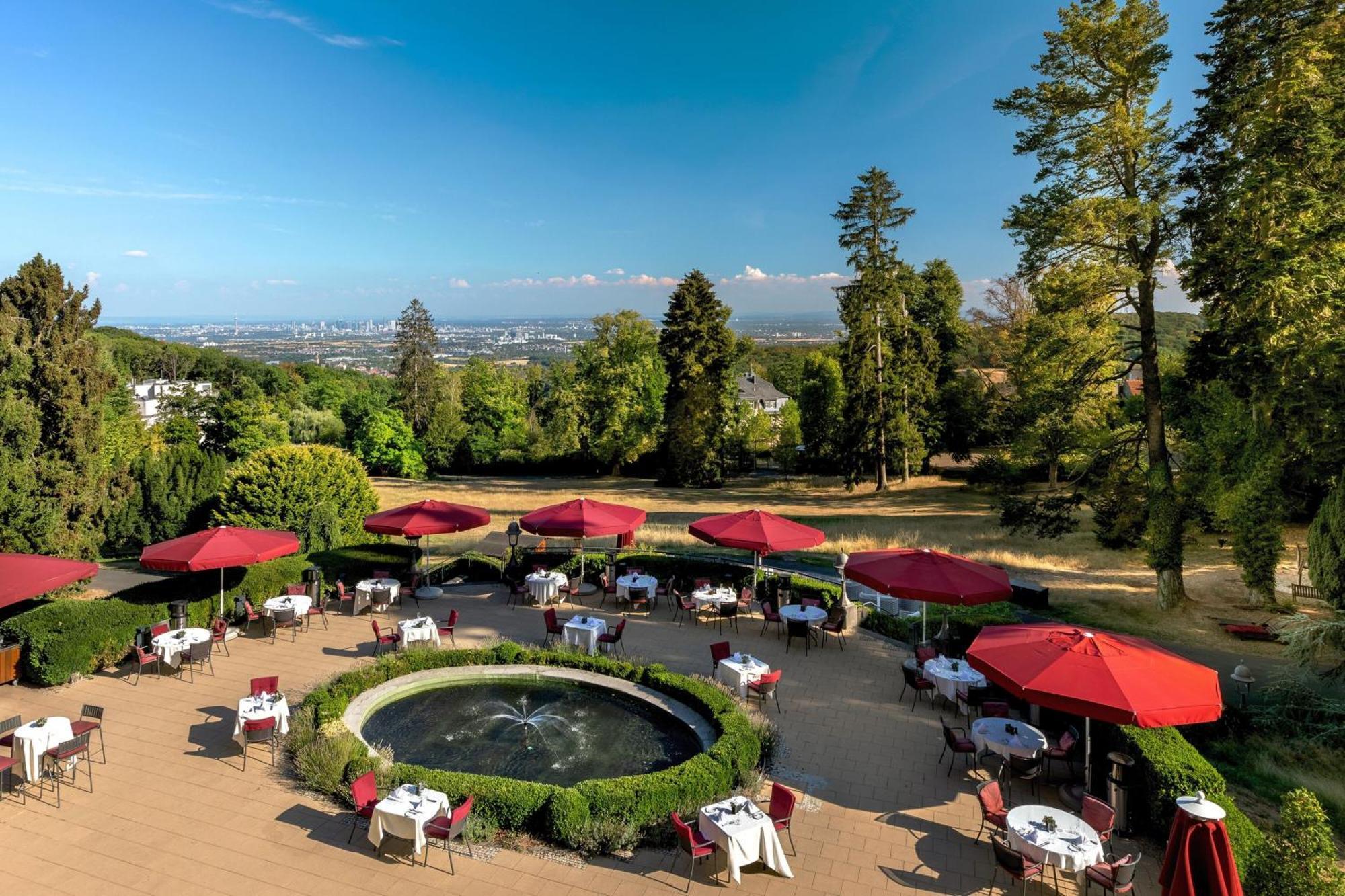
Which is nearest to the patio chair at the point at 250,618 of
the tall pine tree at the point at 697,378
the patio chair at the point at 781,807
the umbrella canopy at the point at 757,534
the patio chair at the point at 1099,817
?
the umbrella canopy at the point at 757,534

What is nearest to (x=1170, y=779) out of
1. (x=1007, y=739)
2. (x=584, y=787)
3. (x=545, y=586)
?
(x=1007, y=739)

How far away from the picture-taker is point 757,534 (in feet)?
53.7

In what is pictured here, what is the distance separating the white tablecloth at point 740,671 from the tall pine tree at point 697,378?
1297 inches

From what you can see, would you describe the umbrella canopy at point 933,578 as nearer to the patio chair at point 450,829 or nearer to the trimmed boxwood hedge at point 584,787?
the trimmed boxwood hedge at point 584,787

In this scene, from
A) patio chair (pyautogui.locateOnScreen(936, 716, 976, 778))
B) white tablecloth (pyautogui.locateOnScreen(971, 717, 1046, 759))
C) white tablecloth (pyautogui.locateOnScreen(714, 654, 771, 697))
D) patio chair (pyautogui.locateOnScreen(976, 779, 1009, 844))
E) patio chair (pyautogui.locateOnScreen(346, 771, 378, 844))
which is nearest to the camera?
patio chair (pyautogui.locateOnScreen(976, 779, 1009, 844))

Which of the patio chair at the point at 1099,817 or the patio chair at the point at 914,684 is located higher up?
the patio chair at the point at 1099,817

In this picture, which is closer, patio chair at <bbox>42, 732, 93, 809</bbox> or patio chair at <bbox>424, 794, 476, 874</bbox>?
patio chair at <bbox>424, 794, 476, 874</bbox>

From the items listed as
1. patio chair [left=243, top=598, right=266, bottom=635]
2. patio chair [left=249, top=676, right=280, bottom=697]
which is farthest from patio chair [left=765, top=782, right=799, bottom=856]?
patio chair [left=243, top=598, right=266, bottom=635]

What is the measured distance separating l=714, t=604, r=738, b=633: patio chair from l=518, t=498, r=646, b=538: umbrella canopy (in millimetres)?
2985

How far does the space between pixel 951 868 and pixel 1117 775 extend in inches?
109

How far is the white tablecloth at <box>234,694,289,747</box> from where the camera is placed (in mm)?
10797

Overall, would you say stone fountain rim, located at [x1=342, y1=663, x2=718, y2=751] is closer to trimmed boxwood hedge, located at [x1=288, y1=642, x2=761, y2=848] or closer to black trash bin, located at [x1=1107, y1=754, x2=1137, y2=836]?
trimmed boxwood hedge, located at [x1=288, y1=642, x2=761, y2=848]

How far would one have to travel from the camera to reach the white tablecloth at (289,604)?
53.1 feet

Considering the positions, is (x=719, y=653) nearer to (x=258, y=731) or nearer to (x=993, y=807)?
(x=993, y=807)
